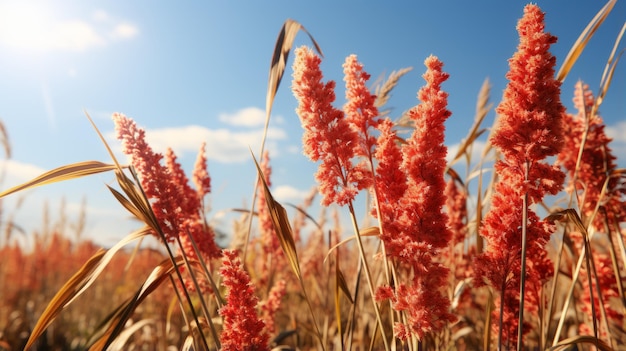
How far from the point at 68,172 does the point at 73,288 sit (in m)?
0.41

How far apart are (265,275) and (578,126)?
2.56m

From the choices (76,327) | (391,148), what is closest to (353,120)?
(391,148)

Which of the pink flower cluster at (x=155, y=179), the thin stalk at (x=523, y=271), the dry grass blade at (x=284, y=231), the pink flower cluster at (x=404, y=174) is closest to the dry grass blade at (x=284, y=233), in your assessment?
the dry grass blade at (x=284, y=231)

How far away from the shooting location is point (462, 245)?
125 inches

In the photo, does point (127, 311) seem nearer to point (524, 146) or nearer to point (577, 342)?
point (524, 146)

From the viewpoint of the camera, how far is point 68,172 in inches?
62.7

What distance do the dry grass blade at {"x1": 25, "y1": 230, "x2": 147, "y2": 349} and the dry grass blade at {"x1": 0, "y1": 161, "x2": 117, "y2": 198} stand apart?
0.28m

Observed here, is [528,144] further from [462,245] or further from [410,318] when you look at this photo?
[462,245]

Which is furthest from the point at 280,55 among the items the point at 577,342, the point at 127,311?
the point at 577,342

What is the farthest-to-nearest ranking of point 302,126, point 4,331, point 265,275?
point 4,331
point 265,275
point 302,126

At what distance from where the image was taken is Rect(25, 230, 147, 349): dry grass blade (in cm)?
157

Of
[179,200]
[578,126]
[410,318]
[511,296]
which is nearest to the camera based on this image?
[410,318]

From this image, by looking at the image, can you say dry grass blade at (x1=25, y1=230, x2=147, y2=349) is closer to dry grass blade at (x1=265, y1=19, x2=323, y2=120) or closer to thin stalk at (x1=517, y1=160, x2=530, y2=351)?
dry grass blade at (x1=265, y1=19, x2=323, y2=120)

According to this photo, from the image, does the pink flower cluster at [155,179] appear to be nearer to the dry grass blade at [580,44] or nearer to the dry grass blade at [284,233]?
the dry grass blade at [284,233]
